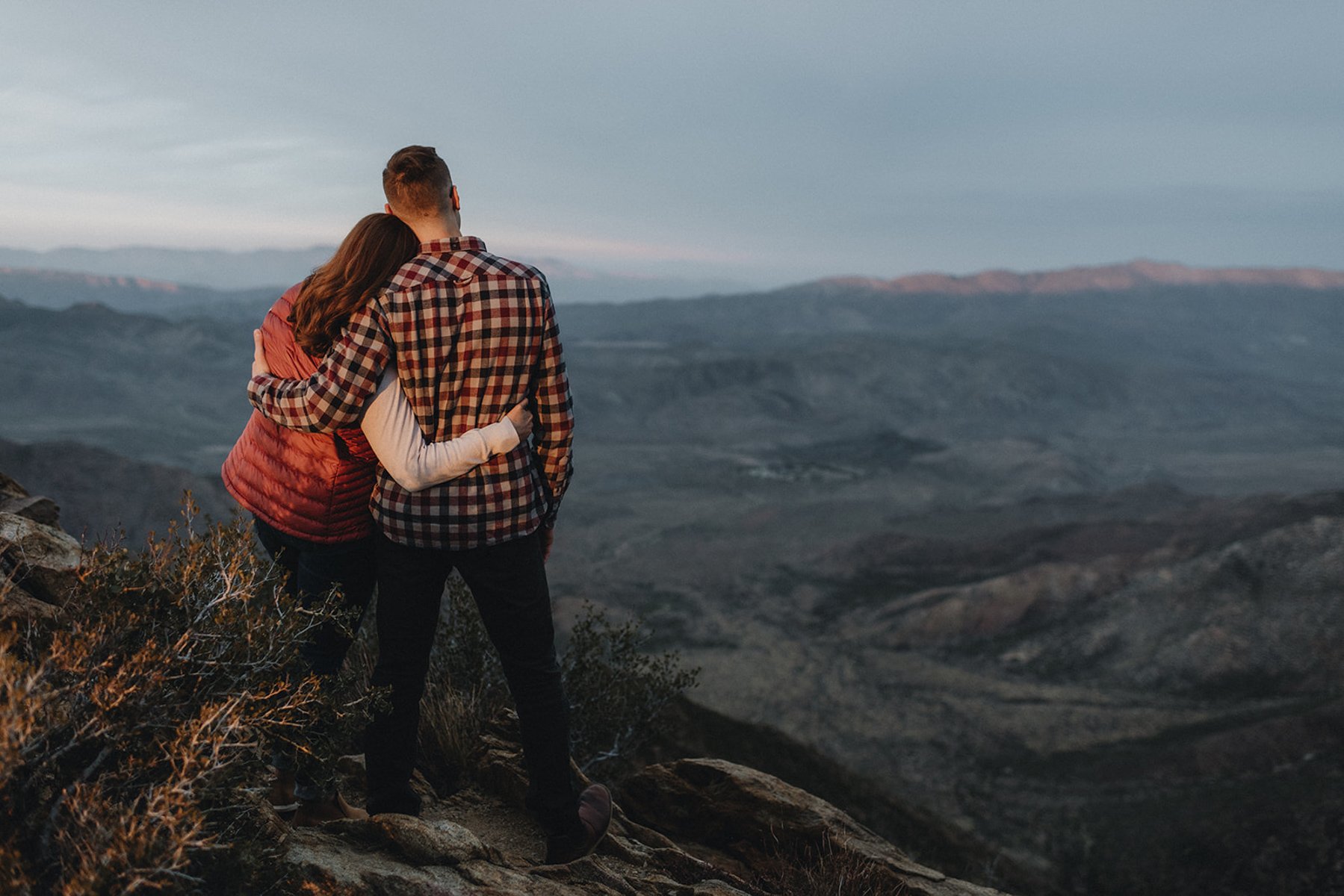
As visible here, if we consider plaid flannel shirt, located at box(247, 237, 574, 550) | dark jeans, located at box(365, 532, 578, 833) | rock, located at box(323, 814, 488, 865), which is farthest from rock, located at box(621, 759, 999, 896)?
plaid flannel shirt, located at box(247, 237, 574, 550)

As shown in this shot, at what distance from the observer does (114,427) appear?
71.9 metres

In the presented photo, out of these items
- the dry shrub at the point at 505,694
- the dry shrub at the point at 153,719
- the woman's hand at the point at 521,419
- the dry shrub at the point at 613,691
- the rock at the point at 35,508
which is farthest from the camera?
the dry shrub at the point at 613,691

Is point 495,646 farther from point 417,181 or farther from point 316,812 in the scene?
point 417,181

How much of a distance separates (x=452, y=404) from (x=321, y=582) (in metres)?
0.62

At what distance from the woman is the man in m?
0.06

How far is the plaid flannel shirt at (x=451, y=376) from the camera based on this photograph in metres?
2.02

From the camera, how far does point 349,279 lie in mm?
2072

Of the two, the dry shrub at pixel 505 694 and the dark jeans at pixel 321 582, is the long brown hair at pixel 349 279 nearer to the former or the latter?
the dark jeans at pixel 321 582

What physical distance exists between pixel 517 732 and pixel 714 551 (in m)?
36.0

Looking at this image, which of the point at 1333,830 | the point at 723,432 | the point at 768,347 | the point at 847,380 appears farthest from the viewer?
the point at 768,347

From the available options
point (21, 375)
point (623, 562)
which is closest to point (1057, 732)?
point (623, 562)

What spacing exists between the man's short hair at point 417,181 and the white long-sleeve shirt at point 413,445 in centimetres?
42

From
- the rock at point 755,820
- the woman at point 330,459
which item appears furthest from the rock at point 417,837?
the rock at point 755,820

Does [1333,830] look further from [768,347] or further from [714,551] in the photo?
[768,347]
